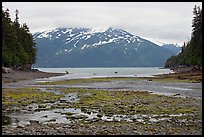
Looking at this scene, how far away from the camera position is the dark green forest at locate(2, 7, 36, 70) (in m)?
86.1

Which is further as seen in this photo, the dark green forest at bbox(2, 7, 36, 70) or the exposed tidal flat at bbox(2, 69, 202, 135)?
the dark green forest at bbox(2, 7, 36, 70)

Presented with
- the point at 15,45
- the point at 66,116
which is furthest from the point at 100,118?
the point at 15,45

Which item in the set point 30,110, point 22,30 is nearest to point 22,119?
point 30,110

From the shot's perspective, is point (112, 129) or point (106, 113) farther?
point (106, 113)

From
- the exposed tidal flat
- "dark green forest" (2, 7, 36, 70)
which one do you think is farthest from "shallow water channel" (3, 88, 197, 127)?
"dark green forest" (2, 7, 36, 70)

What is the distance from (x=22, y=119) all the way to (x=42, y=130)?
13.6 feet

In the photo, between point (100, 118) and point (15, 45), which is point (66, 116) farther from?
point (15, 45)

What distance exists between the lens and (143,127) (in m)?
17.3

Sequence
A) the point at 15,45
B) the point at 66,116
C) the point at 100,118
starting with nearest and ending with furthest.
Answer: the point at 100,118 → the point at 66,116 → the point at 15,45

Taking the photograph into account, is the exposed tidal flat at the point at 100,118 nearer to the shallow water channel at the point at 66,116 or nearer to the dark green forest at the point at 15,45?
the shallow water channel at the point at 66,116

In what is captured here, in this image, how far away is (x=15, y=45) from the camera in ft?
314

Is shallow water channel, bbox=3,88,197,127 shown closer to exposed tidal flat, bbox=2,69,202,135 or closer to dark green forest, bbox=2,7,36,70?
exposed tidal flat, bbox=2,69,202,135

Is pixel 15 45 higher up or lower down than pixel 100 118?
higher up

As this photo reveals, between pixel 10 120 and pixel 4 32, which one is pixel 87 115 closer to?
pixel 10 120
